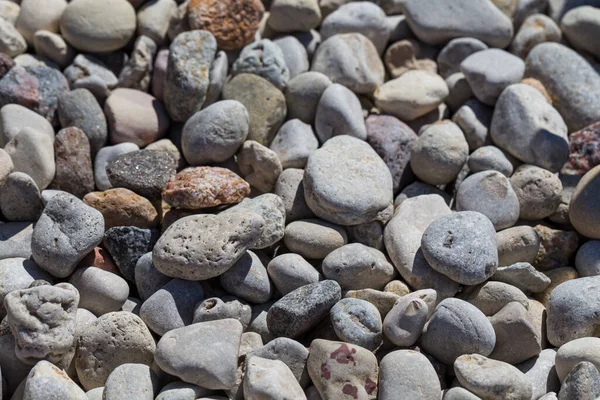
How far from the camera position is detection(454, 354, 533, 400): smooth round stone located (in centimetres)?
237

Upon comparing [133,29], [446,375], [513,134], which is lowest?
[446,375]

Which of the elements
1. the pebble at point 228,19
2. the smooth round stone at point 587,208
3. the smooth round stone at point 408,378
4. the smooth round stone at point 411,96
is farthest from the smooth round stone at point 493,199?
the pebble at point 228,19

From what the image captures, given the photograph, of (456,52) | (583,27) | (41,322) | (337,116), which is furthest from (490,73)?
(41,322)

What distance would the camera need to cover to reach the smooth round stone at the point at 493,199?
9.84ft

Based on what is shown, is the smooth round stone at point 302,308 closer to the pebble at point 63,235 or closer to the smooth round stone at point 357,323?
the smooth round stone at point 357,323

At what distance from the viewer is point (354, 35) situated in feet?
11.5

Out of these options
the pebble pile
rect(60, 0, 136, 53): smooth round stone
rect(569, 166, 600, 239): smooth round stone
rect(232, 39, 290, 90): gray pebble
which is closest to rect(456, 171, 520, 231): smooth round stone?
the pebble pile

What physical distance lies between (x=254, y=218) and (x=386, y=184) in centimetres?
64

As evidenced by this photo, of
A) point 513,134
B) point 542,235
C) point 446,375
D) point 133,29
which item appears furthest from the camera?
point 133,29

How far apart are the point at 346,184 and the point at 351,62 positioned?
2.50 ft

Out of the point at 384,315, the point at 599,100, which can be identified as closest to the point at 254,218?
the point at 384,315

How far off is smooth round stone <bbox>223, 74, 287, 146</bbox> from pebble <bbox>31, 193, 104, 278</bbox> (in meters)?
0.87

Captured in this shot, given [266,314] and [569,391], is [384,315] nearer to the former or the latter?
[266,314]

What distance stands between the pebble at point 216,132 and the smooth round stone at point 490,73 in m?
1.11
